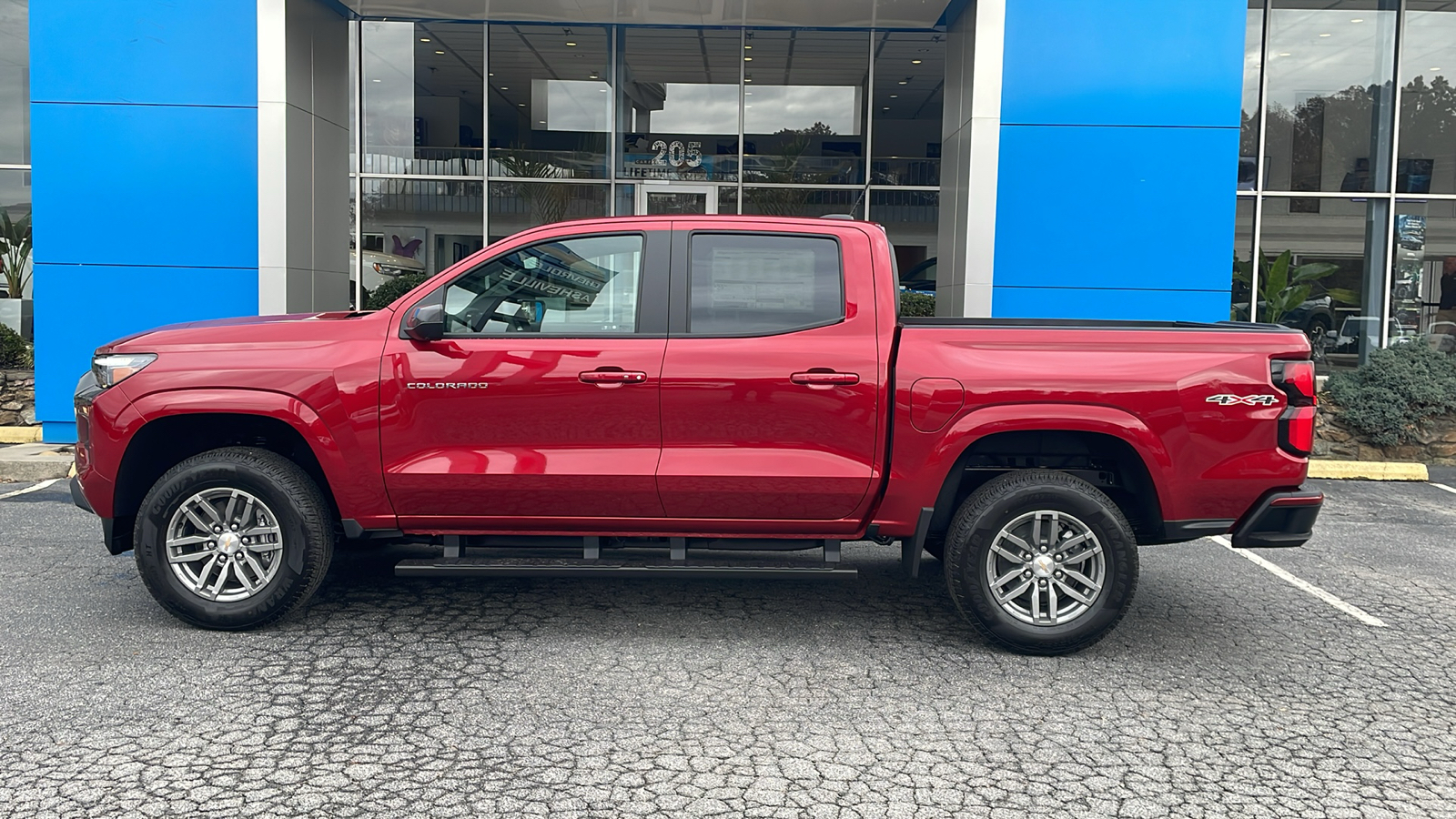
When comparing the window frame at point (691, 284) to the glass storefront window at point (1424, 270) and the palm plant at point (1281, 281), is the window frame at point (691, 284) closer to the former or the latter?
the palm plant at point (1281, 281)

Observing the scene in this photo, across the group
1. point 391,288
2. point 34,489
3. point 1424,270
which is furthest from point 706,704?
point 1424,270

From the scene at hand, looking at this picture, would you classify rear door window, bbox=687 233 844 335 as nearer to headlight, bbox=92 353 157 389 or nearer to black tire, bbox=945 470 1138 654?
black tire, bbox=945 470 1138 654

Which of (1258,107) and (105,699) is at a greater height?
(1258,107)

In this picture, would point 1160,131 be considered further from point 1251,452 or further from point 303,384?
point 303,384

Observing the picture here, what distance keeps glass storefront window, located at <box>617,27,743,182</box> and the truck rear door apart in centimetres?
1054

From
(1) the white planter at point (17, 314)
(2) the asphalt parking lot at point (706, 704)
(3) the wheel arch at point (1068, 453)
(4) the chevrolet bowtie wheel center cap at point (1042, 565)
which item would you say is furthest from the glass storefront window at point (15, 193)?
(4) the chevrolet bowtie wheel center cap at point (1042, 565)

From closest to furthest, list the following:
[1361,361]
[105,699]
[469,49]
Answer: [105,699] → [1361,361] → [469,49]

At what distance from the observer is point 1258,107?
13.7m

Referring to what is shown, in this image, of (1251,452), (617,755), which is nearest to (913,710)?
(617,755)

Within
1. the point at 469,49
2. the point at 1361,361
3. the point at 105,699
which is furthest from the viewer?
the point at 469,49

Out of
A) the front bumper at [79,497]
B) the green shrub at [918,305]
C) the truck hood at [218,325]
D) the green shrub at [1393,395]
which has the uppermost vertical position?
the green shrub at [918,305]

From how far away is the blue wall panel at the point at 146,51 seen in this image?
1099 centimetres

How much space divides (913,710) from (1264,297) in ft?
35.3

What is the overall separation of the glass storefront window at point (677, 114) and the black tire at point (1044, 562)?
36.2 ft
